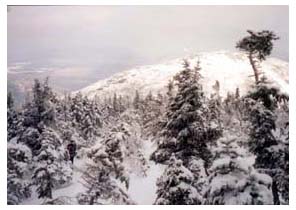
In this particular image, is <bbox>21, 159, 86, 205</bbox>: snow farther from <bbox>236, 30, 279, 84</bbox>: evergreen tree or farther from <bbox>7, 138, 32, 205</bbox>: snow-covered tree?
<bbox>236, 30, 279, 84</bbox>: evergreen tree

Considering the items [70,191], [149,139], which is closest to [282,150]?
[149,139]

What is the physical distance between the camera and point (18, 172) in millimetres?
6418

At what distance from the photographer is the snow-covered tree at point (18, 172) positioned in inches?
251

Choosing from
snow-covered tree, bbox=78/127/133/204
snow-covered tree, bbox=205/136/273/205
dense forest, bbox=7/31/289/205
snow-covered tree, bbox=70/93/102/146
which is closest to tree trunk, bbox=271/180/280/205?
dense forest, bbox=7/31/289/205

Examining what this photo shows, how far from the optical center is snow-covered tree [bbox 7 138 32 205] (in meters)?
6.38

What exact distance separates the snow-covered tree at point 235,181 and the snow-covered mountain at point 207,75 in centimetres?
94

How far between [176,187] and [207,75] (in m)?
1.46

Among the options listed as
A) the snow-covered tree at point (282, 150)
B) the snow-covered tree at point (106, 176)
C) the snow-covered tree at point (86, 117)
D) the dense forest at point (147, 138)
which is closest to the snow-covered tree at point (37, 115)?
the dense forest at point (147, 138)

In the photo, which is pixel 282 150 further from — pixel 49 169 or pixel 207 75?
pixel 49 169

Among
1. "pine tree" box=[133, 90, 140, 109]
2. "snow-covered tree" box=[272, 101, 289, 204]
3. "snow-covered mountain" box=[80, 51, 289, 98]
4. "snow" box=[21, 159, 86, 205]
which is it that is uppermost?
"snow-covered mountain" box=[80, 51, 289, 98]

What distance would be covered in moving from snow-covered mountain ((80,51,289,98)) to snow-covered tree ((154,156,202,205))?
1.03 meters

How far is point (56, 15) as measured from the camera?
6.66 meters

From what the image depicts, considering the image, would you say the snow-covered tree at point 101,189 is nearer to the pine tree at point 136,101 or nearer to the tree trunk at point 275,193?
the pine tree at point 136,101
